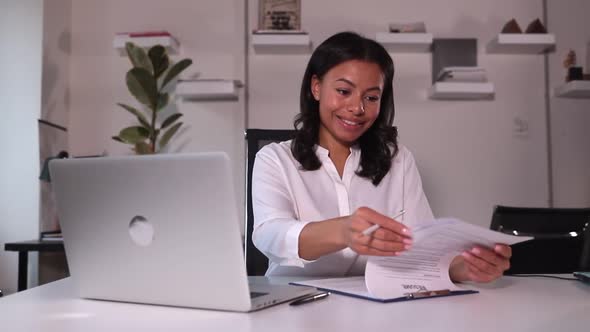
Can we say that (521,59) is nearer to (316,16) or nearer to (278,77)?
(316,16)

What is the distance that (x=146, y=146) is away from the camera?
9.07 ft

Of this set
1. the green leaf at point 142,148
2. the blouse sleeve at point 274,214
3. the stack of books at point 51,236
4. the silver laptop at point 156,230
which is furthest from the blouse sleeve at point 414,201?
the stack of books at point 51,236

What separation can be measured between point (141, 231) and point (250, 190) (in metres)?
0.79

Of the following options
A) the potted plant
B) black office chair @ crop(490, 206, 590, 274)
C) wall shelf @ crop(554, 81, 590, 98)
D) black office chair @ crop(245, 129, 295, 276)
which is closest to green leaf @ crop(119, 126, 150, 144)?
the potted plant

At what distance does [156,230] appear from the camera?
83cm

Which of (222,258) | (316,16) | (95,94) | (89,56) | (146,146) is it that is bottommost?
(222,258)

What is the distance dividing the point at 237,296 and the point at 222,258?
6 cm

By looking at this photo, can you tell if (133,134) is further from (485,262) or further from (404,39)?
(485,262)

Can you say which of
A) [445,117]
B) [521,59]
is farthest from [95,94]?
[521,59]

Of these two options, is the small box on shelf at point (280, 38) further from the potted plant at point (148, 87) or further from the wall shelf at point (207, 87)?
the potted plant at point (148, 87)

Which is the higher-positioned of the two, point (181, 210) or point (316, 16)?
point (316, 16)

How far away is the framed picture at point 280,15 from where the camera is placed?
3.02 m

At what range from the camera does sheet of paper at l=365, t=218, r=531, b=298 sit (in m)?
0.92

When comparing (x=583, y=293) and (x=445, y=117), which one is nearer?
(x=583, y=293)
